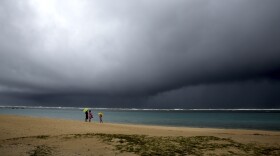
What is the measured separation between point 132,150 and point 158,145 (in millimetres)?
2527

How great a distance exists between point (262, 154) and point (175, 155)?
5407mm

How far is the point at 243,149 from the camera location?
15383 mm

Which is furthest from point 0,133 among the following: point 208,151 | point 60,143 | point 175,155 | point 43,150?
point 208,151

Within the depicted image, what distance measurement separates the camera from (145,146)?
1567 cm

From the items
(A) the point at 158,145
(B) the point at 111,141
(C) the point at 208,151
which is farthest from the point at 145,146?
(C) the point at 208,151

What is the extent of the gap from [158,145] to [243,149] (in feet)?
18.1

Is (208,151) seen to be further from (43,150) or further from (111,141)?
(43,150)

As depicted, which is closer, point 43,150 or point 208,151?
point 43,150

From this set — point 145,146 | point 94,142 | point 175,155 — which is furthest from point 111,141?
point 175,155

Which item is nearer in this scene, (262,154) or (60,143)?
(262,154)

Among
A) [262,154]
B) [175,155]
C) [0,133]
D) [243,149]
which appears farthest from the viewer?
[0,133]

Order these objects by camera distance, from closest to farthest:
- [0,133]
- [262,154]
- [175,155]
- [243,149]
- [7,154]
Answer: [7,154] → [175,155] → [262,154] → [243,149] → [0,133]

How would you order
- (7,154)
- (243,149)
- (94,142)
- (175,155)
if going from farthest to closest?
(94,142)
(243,149)
(175,155)
(7,154)

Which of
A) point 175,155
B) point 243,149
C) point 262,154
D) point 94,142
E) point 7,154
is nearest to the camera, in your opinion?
point 7,154
